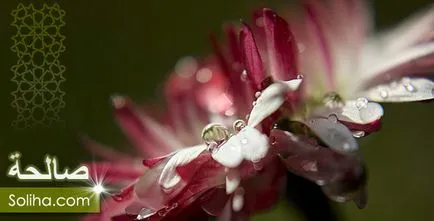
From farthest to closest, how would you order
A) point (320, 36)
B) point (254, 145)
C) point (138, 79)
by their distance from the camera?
point (138, 79)
point (320, 36)
point (254, 145)

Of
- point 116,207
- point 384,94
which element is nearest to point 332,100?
point 384,94

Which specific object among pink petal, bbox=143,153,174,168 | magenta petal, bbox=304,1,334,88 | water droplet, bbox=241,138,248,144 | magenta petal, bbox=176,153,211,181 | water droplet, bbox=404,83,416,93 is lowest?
magenta petal, bbox=176,153,211,181

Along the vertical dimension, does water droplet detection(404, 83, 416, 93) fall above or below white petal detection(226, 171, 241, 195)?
above

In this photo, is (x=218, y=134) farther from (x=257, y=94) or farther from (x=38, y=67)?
(x=38, y=67)

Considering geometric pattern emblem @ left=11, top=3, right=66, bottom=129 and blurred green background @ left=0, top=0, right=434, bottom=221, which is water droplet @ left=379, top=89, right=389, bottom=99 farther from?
geometric pattern emblem @ left=11, top=3, right=66, bottom=129

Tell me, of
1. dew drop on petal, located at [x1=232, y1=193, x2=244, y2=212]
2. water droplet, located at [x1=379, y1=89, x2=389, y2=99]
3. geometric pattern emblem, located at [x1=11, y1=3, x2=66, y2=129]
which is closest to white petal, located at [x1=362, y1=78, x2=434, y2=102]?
water droplet, located at [x1=379, y1=89, x2=389, y2=99]

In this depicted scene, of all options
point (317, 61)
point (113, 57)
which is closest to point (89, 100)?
point (113, 57)
